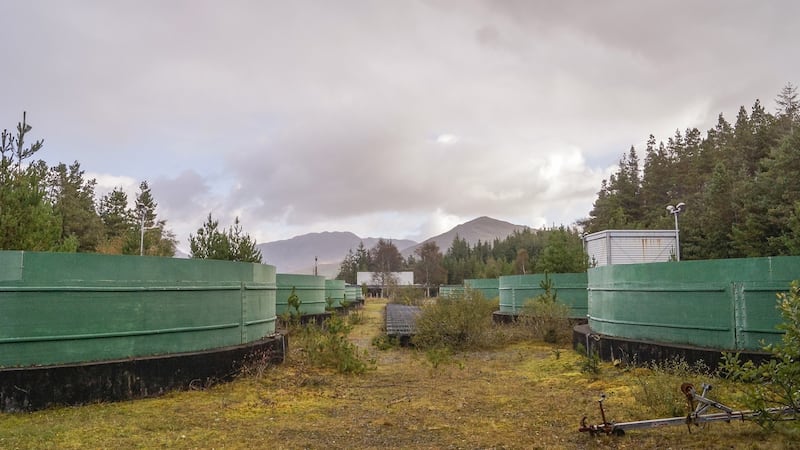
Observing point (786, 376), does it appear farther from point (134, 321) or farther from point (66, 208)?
point (66, 208)

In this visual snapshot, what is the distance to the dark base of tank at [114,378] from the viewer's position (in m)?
7.10

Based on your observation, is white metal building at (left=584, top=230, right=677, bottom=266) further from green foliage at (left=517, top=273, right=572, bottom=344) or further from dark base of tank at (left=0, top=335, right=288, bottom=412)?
dark base of tank at (left=0, top=335, right=288, bottom=412)

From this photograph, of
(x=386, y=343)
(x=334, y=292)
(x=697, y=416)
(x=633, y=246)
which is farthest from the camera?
(x=334, y=292)

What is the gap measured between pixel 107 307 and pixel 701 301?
31.5ft

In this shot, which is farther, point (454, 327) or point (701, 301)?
point (454, 327)

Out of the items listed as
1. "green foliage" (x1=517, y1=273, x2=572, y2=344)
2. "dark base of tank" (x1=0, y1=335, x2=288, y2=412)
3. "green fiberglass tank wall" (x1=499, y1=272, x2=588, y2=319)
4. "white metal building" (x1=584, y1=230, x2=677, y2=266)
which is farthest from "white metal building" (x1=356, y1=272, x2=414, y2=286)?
"dark base of tank" (x1=0, y1=335, x2=288, y2=412)

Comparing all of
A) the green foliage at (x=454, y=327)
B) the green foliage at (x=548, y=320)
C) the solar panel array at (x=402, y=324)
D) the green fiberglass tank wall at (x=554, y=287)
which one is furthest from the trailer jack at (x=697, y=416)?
the green fiberglass tank wall at (x=554, y=287)

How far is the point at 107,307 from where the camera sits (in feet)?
26.4

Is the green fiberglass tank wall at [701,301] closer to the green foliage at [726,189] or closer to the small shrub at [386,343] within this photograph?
the small shrub at [386,343]

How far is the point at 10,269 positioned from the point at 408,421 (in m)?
5.70

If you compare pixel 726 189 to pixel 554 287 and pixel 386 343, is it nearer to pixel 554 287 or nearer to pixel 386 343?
pixel 554 287

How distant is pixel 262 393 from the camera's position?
893 cm

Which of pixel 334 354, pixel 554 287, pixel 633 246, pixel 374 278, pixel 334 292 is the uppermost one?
pixel 633 246

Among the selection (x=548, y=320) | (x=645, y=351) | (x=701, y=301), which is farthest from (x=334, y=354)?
(x=548, y=320)
